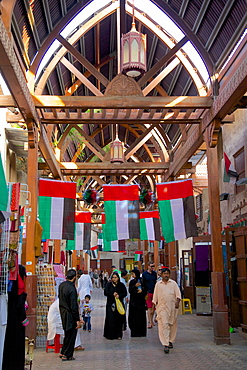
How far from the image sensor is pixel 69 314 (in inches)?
288

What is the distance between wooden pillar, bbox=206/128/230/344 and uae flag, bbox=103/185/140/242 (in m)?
3.00

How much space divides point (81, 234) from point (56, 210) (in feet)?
23.8

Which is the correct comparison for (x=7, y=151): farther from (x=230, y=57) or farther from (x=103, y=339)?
(x=230, y=57)

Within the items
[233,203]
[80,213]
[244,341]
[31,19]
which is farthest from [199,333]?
[80,213]

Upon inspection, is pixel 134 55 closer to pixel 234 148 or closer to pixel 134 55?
pixel 134 55

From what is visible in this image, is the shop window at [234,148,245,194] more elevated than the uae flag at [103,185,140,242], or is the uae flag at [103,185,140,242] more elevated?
the shop window at [234,148,245,194]

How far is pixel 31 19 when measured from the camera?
324 inches

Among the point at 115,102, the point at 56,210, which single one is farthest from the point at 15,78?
the point at 56,210

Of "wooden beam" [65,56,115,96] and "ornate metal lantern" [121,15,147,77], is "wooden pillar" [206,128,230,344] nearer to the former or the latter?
"ornate metal lantern" [121,15,147,77]

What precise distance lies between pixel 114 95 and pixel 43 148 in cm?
323

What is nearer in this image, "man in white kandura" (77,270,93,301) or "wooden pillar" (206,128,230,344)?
"wooden pillar" (206,128,230,344)

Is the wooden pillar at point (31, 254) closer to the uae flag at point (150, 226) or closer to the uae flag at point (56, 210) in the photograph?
the uae flag at point (56, 210)

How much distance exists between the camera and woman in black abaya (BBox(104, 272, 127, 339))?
378 inches

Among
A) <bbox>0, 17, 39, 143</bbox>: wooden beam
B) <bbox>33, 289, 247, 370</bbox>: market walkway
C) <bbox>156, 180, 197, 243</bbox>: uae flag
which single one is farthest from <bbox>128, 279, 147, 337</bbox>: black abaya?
<bbox>0, 17, 39, 143</bbox>: wooden beam
